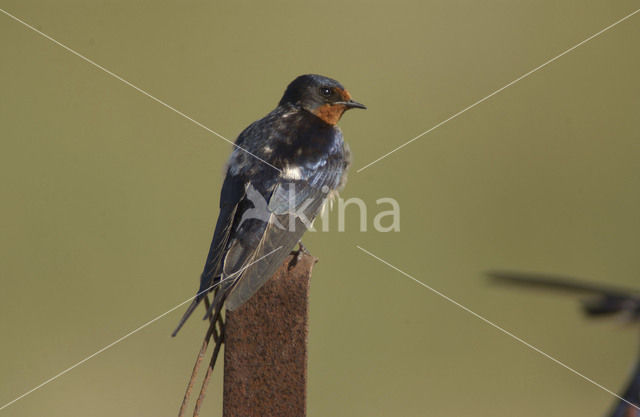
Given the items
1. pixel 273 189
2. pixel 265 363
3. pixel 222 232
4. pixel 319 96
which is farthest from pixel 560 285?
pixel 319 96

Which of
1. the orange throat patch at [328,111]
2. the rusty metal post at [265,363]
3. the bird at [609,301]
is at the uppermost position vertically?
the orange throat patch at [328,111]

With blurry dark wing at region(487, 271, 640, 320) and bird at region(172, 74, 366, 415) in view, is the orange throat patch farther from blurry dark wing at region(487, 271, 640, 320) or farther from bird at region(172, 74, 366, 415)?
blurry dark wing at region(487, 271, 640, 320)

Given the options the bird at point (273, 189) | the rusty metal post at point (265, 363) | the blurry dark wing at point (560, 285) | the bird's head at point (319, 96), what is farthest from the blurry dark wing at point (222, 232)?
the blurry dark wing at point (560, 285)

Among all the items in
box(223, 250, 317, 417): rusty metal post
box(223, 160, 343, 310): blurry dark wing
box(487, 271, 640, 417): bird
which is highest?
box(487, 271, 640, 417): bird

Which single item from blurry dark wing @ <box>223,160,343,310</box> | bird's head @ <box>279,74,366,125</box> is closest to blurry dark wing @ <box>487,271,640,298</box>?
blurry dark wing @ <box>223,160,343,310</box>

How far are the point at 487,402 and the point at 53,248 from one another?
9.14 ft

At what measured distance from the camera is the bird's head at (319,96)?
2.78 m

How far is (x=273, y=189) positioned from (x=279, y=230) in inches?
8.0

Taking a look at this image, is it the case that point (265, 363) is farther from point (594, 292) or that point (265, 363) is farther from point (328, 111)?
point (328, 111)

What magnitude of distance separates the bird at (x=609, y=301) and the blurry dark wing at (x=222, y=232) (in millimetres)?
1010

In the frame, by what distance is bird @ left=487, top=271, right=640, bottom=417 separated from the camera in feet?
0.93

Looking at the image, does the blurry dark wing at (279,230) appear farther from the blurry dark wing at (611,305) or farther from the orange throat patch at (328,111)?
the blurry dark wing at (611,305)

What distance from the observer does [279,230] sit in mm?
1872

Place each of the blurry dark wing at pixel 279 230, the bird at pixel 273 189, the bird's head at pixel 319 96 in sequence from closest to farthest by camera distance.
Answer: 1. the blurry dark wing at pixel 279 230
2. the bird at pixel 273 189
3. the bird's head at pixel 319 96
